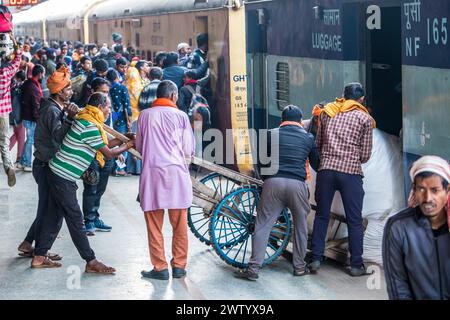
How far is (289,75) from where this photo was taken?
10.7 metres

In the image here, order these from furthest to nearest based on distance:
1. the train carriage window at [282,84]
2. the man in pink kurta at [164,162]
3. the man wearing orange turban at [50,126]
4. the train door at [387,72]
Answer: the train carriage window at [282,84], the train door at [387,72], the man wearing orange turban at [50,126], the man in pink kurta at [164,162]

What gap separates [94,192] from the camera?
31.8 feet

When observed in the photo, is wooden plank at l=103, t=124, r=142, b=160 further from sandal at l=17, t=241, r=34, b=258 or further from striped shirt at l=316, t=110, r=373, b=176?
striped shirt at l=316, t=110, r=373, b=176

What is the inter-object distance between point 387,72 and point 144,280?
324 cm

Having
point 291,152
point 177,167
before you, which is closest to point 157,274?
Answer: point 177,167

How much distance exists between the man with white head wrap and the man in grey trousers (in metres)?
3.53

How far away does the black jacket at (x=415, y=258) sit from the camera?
4039mm

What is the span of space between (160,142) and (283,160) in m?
1.00

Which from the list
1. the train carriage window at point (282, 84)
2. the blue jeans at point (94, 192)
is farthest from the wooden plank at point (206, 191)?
the train carriage window at point (282, 84)

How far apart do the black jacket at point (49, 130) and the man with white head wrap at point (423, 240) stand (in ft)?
14.4

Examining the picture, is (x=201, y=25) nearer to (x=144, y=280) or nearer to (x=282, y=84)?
(x=282, y=84)

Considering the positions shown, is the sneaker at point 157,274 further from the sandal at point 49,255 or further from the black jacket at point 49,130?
the black jacket at point 49,130
